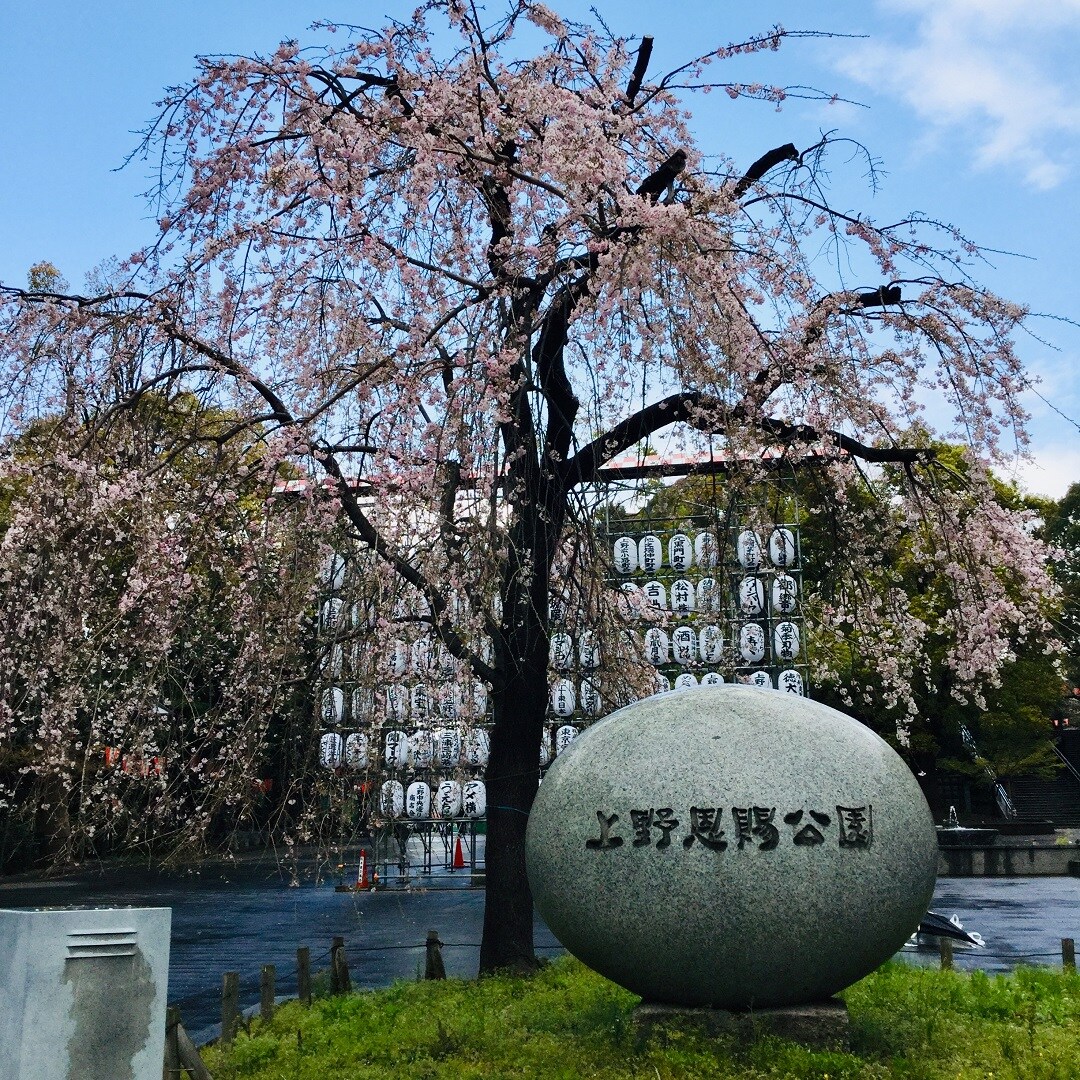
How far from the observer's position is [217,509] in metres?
9.79

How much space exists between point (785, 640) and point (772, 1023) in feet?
71.1

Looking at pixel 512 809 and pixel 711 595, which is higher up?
pixel 711 595

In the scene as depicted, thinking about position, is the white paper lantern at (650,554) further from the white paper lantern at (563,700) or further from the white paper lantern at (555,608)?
the white paper lantern at (555,608)

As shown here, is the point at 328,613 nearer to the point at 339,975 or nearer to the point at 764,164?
the point at 339,975

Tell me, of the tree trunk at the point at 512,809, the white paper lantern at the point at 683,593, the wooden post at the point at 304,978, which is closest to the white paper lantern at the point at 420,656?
the tree trunk at the point at 512,809

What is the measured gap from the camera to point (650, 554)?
1140 inches

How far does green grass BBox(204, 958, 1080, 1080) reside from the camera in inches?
249

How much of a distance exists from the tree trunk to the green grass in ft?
2.54

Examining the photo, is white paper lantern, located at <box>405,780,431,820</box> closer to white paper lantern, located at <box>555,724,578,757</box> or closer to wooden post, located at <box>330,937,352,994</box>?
white paper lantern, located at <box>555,724,578,757</box>

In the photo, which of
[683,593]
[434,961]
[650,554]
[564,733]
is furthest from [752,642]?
[434,961]

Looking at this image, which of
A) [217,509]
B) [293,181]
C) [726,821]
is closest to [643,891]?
[726,821]

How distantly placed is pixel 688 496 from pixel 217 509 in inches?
224

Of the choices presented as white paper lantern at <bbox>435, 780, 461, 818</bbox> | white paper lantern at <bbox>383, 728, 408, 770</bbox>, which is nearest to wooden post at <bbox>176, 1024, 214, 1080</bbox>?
white paper lantern at <bbox>383, 728, 408, 770</bbox>

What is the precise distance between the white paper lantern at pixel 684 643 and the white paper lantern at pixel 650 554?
71.9 inches
